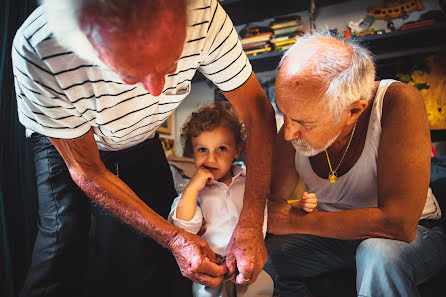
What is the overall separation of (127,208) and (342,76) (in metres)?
0.78

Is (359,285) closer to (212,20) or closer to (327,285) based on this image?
(327,285)

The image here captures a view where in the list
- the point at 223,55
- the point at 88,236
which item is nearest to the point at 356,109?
the point at 223,55

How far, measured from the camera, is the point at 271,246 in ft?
4.46

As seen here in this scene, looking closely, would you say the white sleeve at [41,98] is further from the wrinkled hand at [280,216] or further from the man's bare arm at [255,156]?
the wrinkled hand at [280,216]

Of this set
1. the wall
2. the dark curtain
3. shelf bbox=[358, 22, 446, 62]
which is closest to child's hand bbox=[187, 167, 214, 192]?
the dark curtain

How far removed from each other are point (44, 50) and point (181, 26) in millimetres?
396

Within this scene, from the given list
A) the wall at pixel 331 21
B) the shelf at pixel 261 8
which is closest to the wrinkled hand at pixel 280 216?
the wall at pixel 331 21

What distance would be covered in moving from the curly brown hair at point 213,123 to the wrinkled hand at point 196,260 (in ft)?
1.75

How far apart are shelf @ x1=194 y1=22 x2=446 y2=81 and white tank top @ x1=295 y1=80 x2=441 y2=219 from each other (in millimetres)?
1167

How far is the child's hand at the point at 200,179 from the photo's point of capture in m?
1.27

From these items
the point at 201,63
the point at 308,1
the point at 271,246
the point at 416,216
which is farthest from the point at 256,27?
the point at 416,216

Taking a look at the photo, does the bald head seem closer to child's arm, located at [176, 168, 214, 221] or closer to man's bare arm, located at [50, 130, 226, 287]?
man's bare arm, located at [50, 130, 226, 287]

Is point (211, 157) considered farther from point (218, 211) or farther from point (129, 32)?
point (129, 32)

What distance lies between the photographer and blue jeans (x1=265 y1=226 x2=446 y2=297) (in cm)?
97
